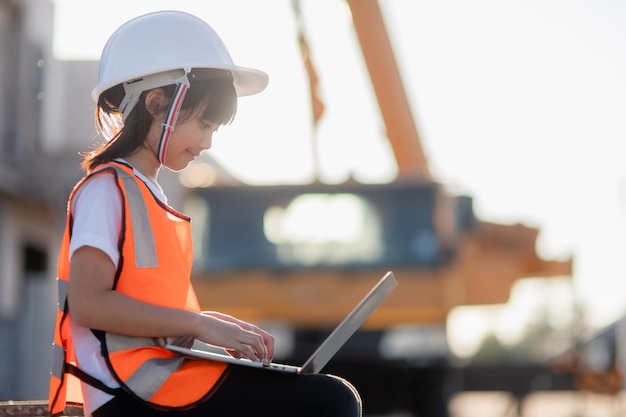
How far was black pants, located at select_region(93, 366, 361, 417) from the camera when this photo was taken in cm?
250

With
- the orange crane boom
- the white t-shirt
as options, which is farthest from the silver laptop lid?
the orange crane boom

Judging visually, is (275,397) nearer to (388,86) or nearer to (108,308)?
(108,308)

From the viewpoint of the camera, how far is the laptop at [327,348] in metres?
2.49

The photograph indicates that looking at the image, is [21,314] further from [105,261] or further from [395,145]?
[105,261]

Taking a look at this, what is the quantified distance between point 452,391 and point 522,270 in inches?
72.1

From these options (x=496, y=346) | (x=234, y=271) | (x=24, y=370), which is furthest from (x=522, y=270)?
(x=496, y=346)

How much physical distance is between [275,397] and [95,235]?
495 millimetres

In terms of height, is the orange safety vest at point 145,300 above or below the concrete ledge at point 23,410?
above

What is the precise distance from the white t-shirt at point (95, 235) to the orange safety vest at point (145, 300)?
2cm

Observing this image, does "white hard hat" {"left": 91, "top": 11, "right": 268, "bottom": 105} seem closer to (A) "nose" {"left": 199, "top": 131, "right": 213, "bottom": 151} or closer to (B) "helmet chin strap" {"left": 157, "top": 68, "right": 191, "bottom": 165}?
(B) "helmet chin strap" {"left": 157, "top": 68, "right": 191, "bottom": 165}

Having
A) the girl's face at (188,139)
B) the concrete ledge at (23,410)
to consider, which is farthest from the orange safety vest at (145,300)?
the concrete ledge at (23,410)

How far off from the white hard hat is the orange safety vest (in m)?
0.21

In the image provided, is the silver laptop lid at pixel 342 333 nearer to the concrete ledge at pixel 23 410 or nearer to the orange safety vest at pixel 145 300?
the orange safety vest at pixel 145 300

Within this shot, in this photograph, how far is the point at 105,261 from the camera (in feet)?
8.02
